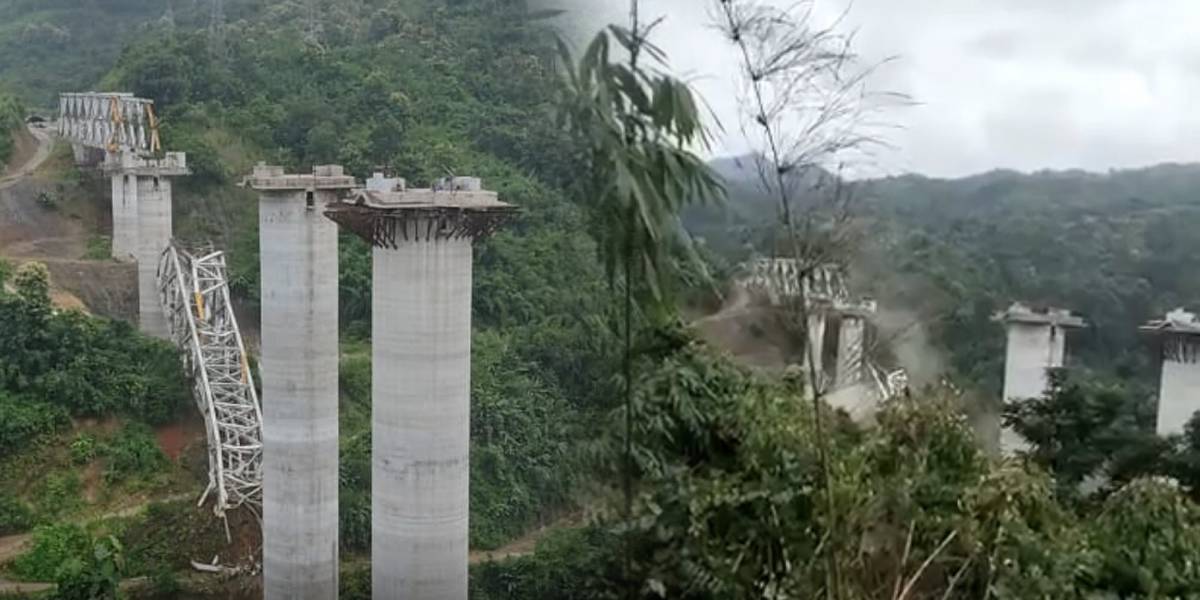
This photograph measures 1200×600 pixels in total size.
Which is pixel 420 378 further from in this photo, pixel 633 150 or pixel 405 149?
pixel 405 149

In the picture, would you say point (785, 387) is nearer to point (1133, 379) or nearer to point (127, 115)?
point (1133, 379)

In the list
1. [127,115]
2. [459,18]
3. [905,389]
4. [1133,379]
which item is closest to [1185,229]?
[1133,379]

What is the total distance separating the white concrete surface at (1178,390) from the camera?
26.3ft

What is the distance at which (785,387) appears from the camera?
16.9 feet

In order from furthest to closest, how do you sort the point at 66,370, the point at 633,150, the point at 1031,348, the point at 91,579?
the point at 66,370 < the point at 91,579 < the point at 1031,348 < the point at 633,150

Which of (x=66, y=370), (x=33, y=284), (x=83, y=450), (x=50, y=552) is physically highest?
(x=33, y=284)

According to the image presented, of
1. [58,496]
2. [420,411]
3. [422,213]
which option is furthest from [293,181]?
A: [58,496]

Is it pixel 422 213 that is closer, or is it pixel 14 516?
pixel 422 213

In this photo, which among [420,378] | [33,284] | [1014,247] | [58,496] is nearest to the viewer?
[1014,247]

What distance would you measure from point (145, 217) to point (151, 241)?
0.50 meters

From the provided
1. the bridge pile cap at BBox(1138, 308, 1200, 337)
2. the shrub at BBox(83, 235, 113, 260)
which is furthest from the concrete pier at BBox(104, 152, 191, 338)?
the bridge pile cap at BBox(1138, 308, 1200, 337)

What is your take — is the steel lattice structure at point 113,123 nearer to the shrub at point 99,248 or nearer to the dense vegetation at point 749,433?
the shrub at point 99,248

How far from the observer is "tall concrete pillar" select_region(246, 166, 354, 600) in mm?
12367

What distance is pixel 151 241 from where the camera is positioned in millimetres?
19078
